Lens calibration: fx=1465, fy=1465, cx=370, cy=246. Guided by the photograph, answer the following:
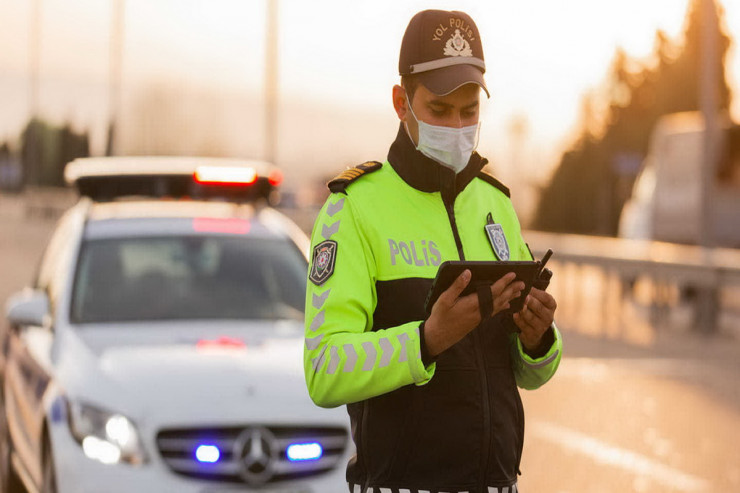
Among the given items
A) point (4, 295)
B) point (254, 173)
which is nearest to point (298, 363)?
point (254, 173)

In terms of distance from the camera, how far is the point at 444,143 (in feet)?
11.0

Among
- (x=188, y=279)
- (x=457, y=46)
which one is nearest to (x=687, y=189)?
(x=188, y=279)

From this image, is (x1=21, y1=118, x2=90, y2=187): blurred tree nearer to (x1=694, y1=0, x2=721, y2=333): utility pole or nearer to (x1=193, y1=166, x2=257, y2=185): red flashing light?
(x1=694, y1=0, x2=721, y2=333): utility pole

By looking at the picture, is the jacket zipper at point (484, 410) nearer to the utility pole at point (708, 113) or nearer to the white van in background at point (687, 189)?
the utility pole at point (708, 113)

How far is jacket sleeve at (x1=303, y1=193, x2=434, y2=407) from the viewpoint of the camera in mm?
3072

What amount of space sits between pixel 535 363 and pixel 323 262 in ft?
1.86

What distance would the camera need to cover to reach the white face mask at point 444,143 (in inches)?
131

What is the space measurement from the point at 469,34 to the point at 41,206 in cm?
6099

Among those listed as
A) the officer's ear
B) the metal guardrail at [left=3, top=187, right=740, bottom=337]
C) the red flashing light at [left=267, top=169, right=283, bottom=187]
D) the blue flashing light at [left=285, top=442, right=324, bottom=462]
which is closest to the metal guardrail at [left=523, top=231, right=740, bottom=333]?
the metal guardrail at [left=3, top=187, right=740, bottom=337]

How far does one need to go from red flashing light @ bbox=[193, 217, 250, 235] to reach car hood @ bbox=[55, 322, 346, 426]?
2.95ft

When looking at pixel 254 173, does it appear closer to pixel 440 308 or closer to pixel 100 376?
pixel 100 376

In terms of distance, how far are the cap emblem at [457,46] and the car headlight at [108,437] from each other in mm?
2936

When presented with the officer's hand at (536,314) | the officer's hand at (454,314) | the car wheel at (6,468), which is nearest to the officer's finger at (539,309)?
the officer's hand at (536,314)

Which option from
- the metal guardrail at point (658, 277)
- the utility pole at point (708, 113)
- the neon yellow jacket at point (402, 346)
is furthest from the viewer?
the utility pole at point (708, 113)
